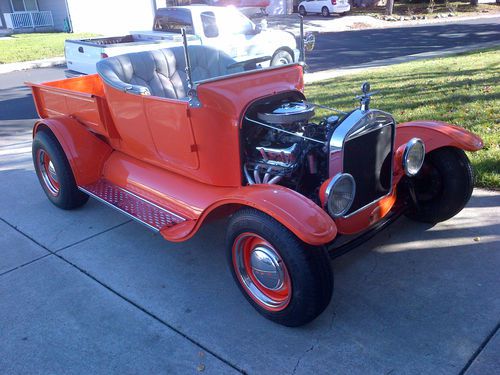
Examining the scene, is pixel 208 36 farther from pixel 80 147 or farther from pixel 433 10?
pixel 433 10

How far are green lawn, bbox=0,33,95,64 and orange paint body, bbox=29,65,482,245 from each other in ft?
40.3

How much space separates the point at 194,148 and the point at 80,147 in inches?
55.2

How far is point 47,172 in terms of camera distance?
454cm

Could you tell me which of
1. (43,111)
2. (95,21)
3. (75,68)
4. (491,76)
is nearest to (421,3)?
(95,21)

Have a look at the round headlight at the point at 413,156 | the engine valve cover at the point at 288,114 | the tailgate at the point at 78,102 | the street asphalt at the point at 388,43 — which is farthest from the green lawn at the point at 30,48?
the round headlight at the point at 413,156

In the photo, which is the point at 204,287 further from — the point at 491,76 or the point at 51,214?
the point at 491,76

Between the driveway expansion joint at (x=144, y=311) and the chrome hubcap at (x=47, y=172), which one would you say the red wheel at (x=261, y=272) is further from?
the chrome hubcap at (x=47, y=172)

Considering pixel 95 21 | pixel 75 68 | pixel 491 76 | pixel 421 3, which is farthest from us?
pixel 421 3

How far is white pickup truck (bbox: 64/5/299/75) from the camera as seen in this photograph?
854 cm

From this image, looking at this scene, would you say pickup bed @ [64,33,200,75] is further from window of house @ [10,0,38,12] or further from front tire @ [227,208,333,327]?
window of house @ [10,0,38,12]

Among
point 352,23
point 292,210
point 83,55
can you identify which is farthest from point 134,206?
point 352,23

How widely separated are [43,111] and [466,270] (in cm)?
431

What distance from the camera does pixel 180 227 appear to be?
3.11 meters

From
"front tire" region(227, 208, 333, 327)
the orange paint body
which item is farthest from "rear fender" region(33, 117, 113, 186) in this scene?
"front tire" region(227, 208, 333, 327)
